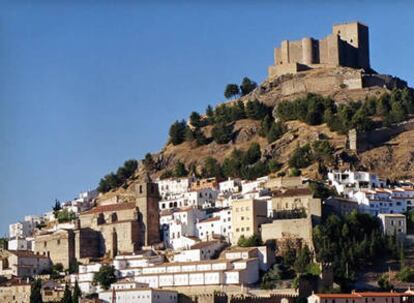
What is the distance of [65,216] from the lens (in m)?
75.8

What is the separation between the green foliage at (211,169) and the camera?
77.1 metres

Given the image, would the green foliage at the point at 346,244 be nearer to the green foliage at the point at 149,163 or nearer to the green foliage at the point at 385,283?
the green foliage at the point at 385,283

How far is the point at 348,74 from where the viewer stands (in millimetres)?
83875

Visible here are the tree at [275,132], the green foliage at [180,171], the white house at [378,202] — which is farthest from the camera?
the green foliage at [180,171]

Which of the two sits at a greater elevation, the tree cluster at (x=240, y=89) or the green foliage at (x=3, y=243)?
the tree cluster at (x=240, y=89)

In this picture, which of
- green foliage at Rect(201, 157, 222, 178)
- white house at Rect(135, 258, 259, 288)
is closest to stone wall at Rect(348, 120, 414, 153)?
green foliage at Rect(201, 157, 222, 178)

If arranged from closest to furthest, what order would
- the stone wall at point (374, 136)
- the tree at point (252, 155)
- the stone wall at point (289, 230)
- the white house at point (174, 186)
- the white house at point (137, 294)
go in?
the white house at point (137, 294), the stone wall at point (289, 230), the stone wall at point (374, 136), the white house at point (174, 186), the tree at point (252, 155)

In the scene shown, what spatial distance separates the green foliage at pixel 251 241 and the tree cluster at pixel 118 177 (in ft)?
76.1

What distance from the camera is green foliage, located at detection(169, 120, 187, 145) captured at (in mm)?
85375

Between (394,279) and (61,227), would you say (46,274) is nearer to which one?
(61,227)

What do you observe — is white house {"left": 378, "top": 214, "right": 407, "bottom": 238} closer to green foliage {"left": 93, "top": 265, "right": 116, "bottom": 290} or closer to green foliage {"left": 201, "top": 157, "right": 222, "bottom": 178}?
green foliage {"left": 93, "top": 265, "right": 116, "bottom": 290}

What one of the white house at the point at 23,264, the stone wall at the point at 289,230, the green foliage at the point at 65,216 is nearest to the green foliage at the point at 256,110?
the green foliage at the point at 65,216

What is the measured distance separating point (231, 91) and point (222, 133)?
7954mm

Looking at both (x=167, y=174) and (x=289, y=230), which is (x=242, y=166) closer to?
(x=167, y=174)
